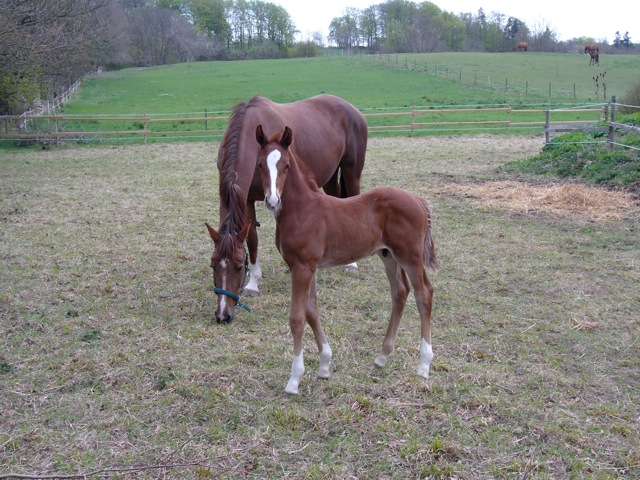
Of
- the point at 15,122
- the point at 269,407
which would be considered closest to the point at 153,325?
the point at 269,407

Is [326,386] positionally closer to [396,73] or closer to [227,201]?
[227,201]

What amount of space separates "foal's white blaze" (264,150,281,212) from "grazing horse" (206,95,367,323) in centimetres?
98

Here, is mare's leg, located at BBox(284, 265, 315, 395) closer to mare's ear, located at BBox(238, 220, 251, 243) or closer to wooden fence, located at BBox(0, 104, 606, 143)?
mare's ear, located at BBox(238, 220, 251, 243)

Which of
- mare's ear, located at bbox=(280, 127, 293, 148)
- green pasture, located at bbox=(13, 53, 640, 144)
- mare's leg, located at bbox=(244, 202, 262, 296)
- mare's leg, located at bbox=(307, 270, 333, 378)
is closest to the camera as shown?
mare's ear, located at bbox=(280, 127, 293, 148)

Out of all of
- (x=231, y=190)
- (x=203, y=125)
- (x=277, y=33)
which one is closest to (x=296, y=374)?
(x=231, y=190)

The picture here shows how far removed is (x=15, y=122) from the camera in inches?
786

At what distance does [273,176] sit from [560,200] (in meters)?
7.11

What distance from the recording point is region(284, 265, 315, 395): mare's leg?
3.62m

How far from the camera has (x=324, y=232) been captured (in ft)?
12.1

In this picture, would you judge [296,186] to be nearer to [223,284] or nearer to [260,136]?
[260,136]

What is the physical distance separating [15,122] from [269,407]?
20.4 metres

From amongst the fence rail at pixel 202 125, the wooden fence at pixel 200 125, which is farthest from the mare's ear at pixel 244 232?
the wooden fence at pixel 200 125

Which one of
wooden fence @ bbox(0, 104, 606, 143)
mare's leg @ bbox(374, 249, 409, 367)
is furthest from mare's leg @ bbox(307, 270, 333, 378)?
wooden fence @ bbox(0, 104, 606, 143)

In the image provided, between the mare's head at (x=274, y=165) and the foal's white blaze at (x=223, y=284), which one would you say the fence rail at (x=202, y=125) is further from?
the mare's head at (x=274, y=165)
